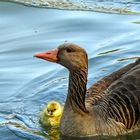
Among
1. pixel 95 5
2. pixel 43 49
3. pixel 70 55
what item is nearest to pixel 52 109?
pixel 70 55

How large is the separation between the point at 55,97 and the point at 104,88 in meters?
1.30

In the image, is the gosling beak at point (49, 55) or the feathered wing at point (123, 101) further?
the feathered wing at point (123, 101)

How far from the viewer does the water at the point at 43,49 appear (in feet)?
36.5

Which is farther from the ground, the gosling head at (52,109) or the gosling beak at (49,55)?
the gosling beak at (49,55)

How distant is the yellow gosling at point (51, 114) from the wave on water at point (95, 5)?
6.40 meters

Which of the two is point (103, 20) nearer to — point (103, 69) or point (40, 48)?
point (40, 48)

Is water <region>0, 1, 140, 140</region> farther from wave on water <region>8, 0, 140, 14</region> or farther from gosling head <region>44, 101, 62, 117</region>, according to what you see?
gosling head <region>44, 101, 62, 117</region>

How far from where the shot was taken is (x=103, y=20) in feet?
52.6

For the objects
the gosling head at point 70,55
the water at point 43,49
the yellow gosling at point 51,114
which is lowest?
the water at point 43,49

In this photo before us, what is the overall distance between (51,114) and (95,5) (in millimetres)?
7013

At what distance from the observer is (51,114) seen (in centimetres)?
1041

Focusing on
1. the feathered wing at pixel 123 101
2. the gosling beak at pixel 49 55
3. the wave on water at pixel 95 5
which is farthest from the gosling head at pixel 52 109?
the wave on water at pixel 95 5

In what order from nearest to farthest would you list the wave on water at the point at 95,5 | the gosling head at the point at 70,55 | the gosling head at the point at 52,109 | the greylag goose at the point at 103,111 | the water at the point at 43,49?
the gosling head at the point at 70,55, the greylag goose at the point at 103,111, the gosling head at the point at 52,109, the water at the point at 43,49, the wave on water at the point at 95,5

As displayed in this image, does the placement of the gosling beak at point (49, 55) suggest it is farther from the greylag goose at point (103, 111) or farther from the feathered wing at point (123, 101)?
the feathered wing at point (123, 101)
